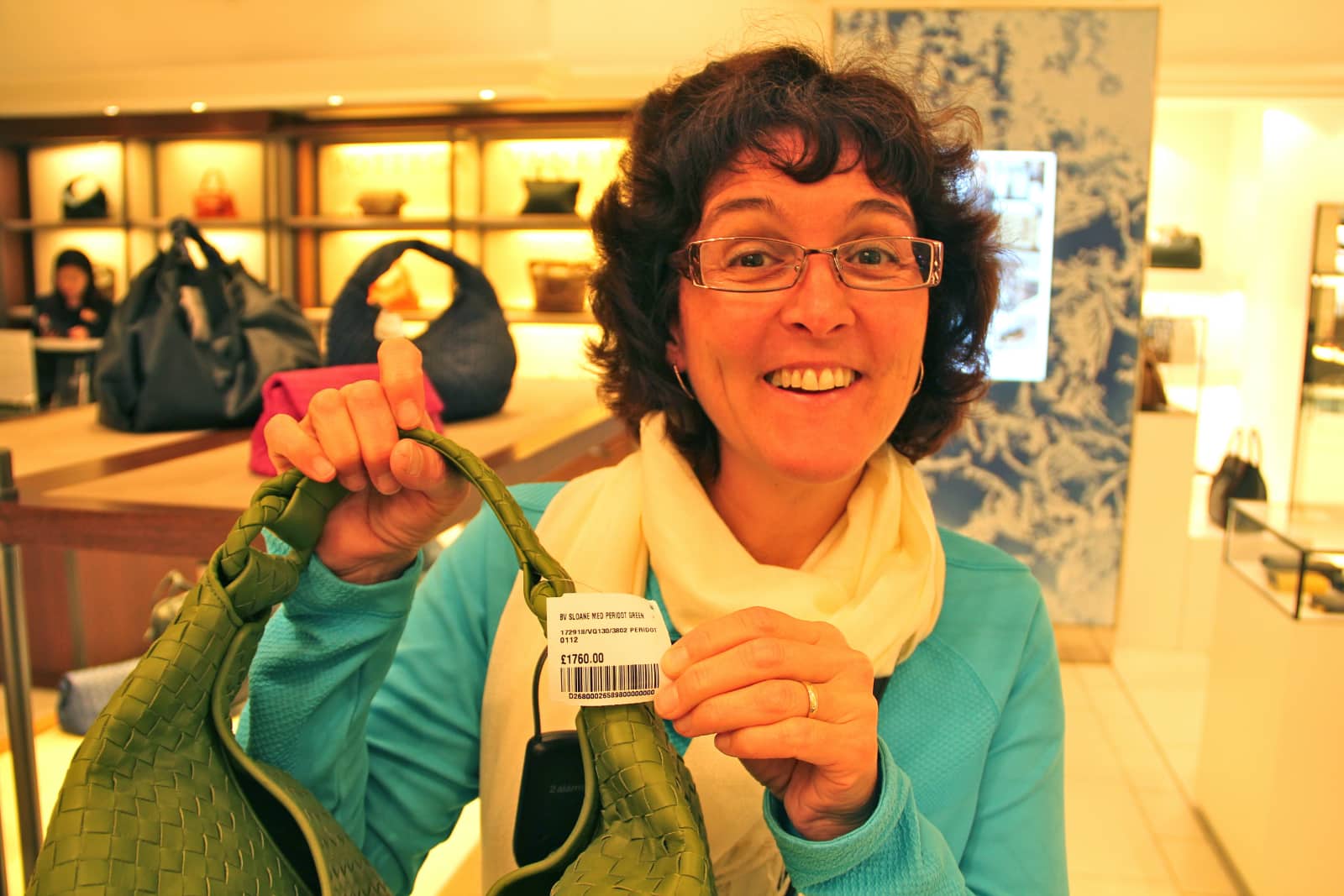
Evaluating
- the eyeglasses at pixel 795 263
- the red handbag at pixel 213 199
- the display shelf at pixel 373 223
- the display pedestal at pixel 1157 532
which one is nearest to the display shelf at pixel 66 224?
the red handbag at pixel 213 199

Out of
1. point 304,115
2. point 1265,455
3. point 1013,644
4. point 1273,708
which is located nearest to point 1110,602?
point 1273,708

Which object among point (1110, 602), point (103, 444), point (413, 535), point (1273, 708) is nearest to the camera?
point (413, 535)

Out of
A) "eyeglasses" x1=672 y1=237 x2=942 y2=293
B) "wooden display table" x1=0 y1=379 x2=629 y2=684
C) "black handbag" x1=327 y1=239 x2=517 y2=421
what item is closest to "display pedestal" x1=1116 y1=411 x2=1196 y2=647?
"wooden display table" x1=0 y1=379 x2=629 y2=684

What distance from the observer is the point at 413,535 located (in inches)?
33.1

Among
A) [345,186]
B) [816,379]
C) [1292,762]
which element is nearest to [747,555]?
[816,379]

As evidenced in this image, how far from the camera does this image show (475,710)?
43.3 inches

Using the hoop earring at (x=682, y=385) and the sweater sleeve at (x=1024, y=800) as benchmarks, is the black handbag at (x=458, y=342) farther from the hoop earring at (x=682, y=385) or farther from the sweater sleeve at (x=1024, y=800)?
the sweater sleeve at (x=1024, y=800)

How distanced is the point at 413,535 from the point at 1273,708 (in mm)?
2568

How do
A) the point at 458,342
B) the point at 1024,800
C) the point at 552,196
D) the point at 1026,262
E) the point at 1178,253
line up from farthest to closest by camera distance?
the point at 552,196 → the point at 1178,253 → the point at 1026,262 → the point at 458,342 → the point at 1024,800

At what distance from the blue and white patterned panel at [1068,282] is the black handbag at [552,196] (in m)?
2.01

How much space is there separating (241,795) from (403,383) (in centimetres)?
31

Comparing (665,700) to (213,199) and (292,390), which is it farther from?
(213,199)

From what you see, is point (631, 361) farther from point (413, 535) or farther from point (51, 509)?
point (51, 509)

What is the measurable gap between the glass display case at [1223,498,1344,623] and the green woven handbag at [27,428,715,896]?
97.6 inches
